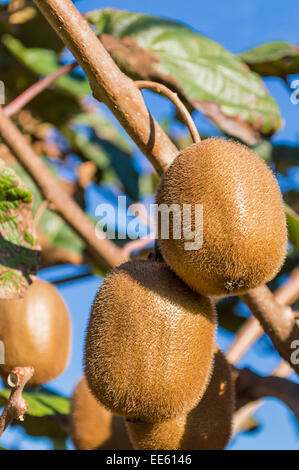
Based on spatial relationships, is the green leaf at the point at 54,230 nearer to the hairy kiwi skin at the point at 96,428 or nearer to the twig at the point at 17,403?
the hairy kiwi skin at the point at 96,428

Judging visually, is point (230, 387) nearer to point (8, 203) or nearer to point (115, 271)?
point (115, 271)

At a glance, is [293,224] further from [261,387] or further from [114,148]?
[114,148]

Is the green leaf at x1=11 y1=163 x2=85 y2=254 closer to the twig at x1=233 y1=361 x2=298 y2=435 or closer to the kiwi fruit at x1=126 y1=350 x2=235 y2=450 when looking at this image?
the twig at x1=233 y1=361 x2=298 y2=435

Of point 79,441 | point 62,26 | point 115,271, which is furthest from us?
point 79,441

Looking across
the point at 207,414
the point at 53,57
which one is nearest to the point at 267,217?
the point at 207,414

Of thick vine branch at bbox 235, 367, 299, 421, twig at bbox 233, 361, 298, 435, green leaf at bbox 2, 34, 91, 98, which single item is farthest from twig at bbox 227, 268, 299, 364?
green leaf at bbox 2, 34, 91, 98

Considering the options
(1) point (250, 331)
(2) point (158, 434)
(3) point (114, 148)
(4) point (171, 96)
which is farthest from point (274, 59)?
(2) point (158, 434)

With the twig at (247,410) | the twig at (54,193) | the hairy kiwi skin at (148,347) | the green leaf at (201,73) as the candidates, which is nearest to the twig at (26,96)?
the twig at (54,193)
